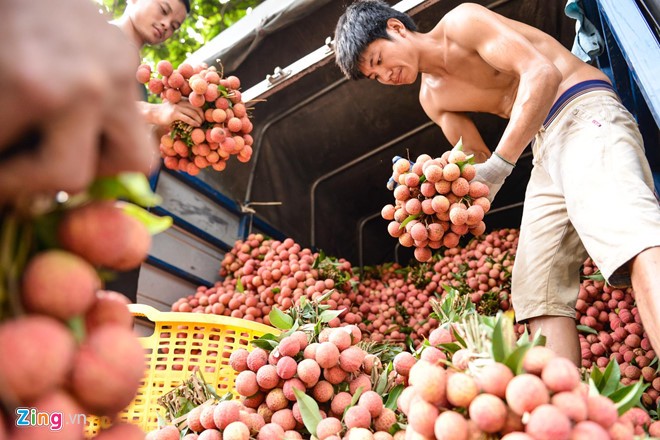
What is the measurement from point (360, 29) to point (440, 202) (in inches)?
42.2

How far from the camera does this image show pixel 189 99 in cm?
214

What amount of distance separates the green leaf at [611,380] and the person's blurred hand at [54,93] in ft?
3.59

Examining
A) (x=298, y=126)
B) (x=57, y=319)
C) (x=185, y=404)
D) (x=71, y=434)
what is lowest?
(x=185, y=404)

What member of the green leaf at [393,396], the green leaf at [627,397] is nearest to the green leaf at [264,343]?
the green leaf at [393,396]

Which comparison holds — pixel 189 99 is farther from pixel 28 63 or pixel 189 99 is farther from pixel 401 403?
pixel 28 63

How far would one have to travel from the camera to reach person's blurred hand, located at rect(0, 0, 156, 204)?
0.38m

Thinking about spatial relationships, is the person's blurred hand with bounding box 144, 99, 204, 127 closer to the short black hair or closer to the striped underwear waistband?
the short black hair

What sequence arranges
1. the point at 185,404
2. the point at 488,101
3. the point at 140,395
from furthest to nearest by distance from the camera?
the point at 488,101, the point at 140,395, the point at 185,404

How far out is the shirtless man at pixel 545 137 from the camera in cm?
159

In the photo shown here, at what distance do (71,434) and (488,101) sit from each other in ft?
7.62

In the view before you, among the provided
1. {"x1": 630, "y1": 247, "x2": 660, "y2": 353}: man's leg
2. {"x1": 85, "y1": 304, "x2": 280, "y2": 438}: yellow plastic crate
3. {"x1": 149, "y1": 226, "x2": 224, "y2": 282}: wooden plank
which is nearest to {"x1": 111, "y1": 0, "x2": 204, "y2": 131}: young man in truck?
{"x1": 149, "y1": 226, "x2": 224, "y2": 282}: wooden plank

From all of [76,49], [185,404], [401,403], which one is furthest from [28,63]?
[185,404]

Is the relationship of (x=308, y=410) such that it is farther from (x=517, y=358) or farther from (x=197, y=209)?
(x=197, y=209)

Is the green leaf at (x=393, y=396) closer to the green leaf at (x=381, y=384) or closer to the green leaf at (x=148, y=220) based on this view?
the green leaf at (x=381, y=384)
